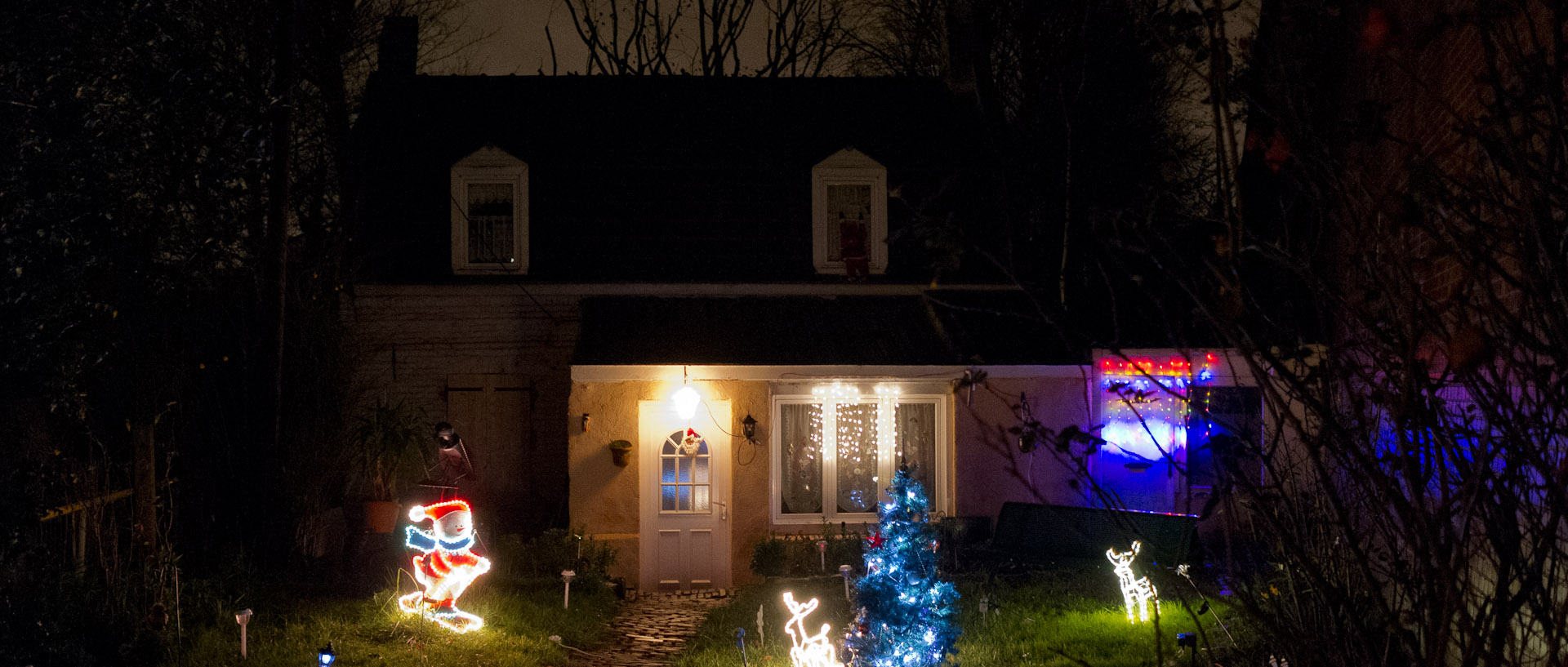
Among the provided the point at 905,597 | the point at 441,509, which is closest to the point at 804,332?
the point at 441,509

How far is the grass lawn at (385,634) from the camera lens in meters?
8.24

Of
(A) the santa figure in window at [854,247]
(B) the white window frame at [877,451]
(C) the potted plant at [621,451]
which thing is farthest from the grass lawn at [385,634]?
(A) the santa figure in window at [854,247]

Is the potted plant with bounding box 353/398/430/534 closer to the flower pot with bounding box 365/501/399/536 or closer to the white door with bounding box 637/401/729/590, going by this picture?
the flower pot with bounding box 365/501/399/536

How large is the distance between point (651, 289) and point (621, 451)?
2848 mm

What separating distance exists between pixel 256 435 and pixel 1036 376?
8.42 meters

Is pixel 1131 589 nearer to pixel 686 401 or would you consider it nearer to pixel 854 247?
pixel 686 401

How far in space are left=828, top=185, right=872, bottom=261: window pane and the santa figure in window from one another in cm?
2

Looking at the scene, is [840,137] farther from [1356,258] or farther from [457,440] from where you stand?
[1356,258]

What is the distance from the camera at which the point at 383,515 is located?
13312 mm

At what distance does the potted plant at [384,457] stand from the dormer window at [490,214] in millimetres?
2206

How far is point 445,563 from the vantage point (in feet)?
29.9

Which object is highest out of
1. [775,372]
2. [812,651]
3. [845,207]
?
[845,207]

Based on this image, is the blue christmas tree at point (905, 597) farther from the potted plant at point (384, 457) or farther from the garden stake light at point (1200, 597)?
the potted plant at point (384, 457)

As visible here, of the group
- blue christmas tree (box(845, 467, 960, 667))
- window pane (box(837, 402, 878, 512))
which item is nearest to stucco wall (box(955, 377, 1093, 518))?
window pane (box(837, 402, 878, 512))
